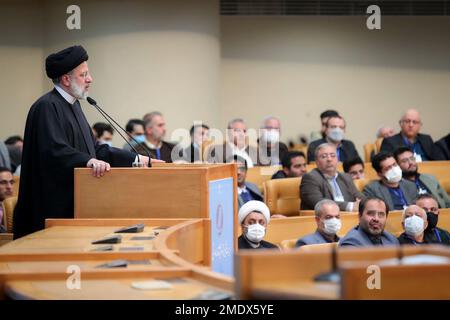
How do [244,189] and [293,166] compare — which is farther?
[293,166]

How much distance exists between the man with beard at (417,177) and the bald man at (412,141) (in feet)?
3.57

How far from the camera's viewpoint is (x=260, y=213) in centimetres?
700

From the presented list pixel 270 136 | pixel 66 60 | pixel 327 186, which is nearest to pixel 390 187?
pixel 327 186

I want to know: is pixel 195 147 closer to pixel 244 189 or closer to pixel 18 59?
pixel 244 189

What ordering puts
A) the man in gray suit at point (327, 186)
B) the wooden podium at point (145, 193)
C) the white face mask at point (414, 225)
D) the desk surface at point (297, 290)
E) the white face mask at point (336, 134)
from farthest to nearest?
the white face mask at point (336, 134) → the man in gray suit at point (327, 186) → the white face mask at point (414, 225) → the wooden podium at point (145, 193) → the desk surface at point (297, 290)

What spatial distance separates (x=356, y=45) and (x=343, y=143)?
13.8 feet

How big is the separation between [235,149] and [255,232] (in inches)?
122

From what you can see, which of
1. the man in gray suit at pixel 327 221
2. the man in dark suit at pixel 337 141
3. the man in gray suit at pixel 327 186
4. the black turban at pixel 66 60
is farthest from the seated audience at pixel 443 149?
the black turban at pixel 66 60

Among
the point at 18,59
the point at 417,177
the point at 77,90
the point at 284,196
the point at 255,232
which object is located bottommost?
the point at 255,232

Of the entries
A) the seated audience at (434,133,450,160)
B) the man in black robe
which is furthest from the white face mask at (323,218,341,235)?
the seated audience at (434,133,450,160)

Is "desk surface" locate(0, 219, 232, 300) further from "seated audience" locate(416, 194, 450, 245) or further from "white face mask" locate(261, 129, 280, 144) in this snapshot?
"white face mask" locate(261, 129, 280, 144)

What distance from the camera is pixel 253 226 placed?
6.86m

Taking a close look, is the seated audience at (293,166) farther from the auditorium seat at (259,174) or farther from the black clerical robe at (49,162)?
the black clerical robe at (49,162)

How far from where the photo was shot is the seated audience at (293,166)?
31.6ft
